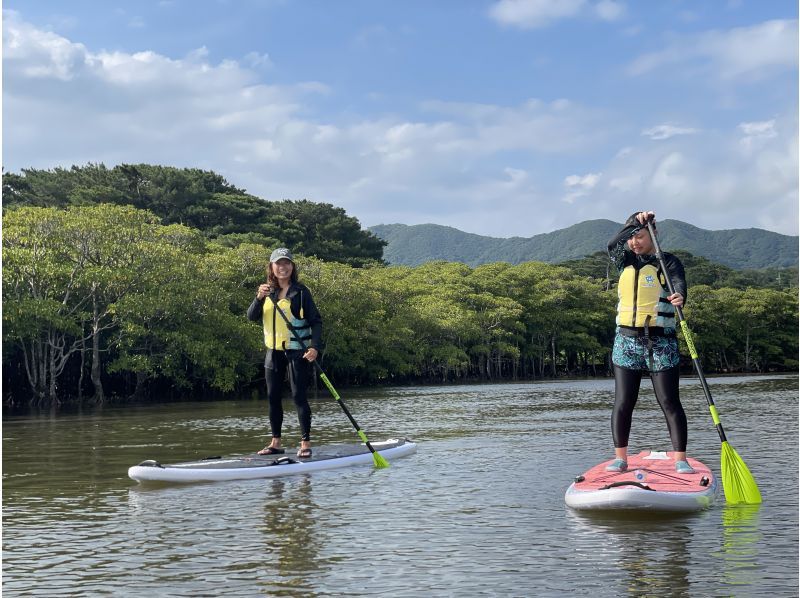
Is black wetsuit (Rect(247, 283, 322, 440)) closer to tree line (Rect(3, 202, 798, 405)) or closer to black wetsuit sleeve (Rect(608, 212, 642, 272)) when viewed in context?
black wetsuit sleeve (Rect(608, 212, 642, 272))

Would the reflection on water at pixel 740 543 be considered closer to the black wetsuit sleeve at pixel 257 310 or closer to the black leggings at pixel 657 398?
the black leggings at pixel 657 398

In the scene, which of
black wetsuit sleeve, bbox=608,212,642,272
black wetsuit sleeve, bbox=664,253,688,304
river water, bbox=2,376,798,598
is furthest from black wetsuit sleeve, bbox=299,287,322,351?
black wetsuit sleeve, bbox=664,253,688,304

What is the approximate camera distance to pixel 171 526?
7.93m

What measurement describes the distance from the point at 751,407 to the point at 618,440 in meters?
17.2

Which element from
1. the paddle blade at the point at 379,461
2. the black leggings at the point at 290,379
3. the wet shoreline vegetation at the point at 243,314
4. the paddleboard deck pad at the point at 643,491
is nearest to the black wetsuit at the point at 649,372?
the paddleboard deck pad at the point at 643,491

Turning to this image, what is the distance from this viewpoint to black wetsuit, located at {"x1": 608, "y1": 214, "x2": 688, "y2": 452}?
28.3 ft

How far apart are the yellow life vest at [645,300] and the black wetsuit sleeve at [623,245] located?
12 cm

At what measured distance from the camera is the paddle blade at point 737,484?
8.35 meters

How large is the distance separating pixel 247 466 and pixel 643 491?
15.9ft

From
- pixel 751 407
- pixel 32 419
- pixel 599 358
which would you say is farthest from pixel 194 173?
pixel 751 407

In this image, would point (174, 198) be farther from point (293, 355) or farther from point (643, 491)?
point (643, 491)

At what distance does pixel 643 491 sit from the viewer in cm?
774

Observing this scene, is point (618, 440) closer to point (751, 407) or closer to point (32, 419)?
point (751, 407)

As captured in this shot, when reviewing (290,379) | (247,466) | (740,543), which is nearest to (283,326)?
(290,379)
